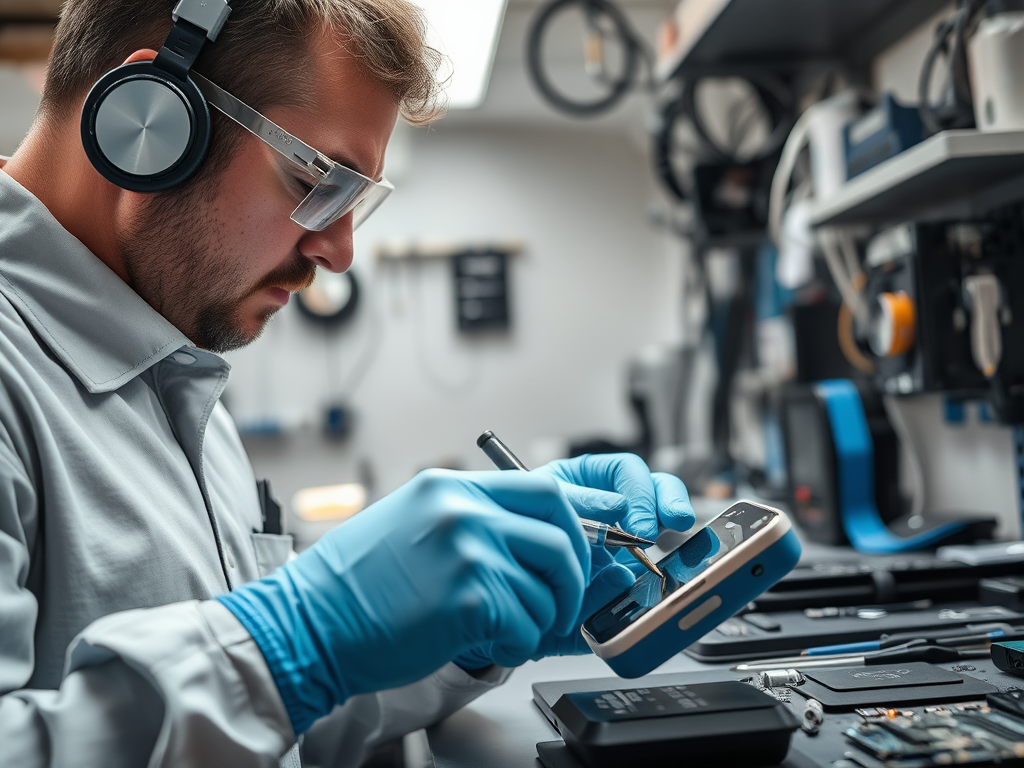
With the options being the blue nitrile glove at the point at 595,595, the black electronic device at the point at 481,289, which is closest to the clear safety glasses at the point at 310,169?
the blue nitrile glove at the point at 595,595

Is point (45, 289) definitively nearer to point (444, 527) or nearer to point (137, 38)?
point (137, 38)

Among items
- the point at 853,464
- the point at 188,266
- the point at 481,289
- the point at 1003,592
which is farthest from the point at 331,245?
the point at 481,289

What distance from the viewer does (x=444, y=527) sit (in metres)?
0.63

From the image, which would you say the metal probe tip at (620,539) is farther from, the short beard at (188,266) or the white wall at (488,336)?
the white wall at (488,336)

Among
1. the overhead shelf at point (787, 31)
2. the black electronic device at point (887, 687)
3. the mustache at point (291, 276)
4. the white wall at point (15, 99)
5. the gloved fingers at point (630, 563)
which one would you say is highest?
the white wall at point (15, 99)

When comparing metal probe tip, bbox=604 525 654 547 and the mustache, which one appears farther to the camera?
the mustache

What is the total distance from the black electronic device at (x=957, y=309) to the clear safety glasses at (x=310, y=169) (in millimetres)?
933

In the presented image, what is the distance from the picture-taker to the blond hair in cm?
86

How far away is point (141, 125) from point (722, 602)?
70 centimetres

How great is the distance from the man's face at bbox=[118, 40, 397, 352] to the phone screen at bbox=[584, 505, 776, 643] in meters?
0.52

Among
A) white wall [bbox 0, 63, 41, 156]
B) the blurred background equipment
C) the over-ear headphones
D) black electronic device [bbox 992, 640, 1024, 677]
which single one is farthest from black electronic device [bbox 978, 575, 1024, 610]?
white wall [bbox 0, 63, 41, 156]

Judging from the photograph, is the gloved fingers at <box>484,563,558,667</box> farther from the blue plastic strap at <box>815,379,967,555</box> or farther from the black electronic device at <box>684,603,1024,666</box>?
the blue plastic strap at <box>815,379,967,555</box>

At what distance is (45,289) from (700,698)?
72 cm

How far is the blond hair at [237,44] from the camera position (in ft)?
2.83
